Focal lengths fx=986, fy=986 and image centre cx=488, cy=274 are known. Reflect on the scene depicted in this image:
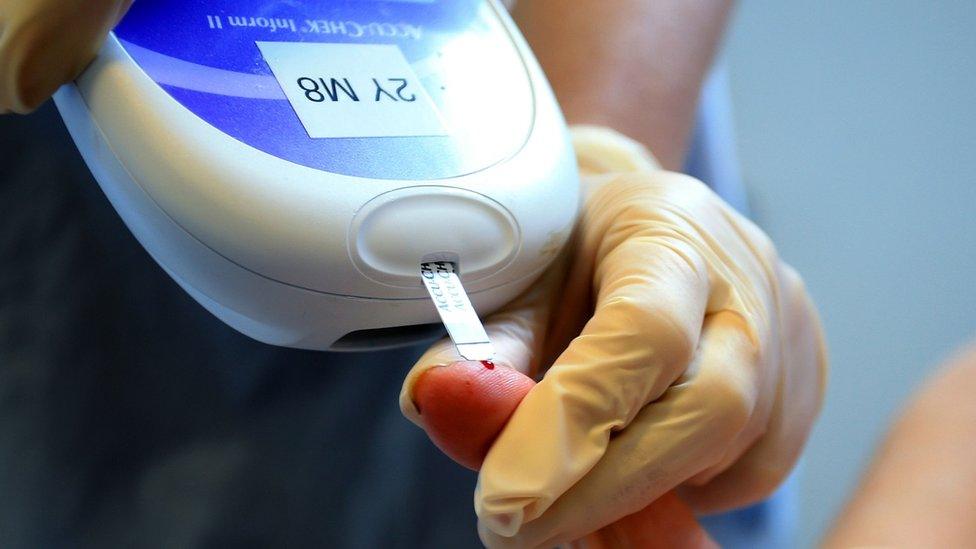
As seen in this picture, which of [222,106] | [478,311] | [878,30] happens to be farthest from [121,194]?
[878,30]

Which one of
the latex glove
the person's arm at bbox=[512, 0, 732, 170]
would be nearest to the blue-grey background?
the person's arm at bbox=[512, 0, 732, 170]

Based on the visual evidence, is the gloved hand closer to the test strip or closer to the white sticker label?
the test strip

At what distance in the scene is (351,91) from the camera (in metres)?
0.55

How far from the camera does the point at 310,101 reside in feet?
1.74

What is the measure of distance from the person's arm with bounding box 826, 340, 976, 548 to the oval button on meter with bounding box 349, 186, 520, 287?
209 mm

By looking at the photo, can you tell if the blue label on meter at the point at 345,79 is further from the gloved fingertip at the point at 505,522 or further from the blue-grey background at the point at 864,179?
the blue-grey background at the point at 864,179

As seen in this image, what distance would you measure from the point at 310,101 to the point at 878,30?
1.11 meters

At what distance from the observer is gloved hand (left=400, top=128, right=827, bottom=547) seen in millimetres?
446

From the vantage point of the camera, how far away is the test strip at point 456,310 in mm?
468

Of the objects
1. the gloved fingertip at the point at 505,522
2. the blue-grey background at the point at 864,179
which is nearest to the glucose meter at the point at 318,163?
the gloved fingertip at the point at 505,522

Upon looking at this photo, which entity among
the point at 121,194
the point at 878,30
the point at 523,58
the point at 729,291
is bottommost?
the point at 878,30

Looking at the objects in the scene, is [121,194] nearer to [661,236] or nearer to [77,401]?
[77,401]

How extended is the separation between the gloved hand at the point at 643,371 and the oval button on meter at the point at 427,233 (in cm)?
4

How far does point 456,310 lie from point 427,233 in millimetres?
42
